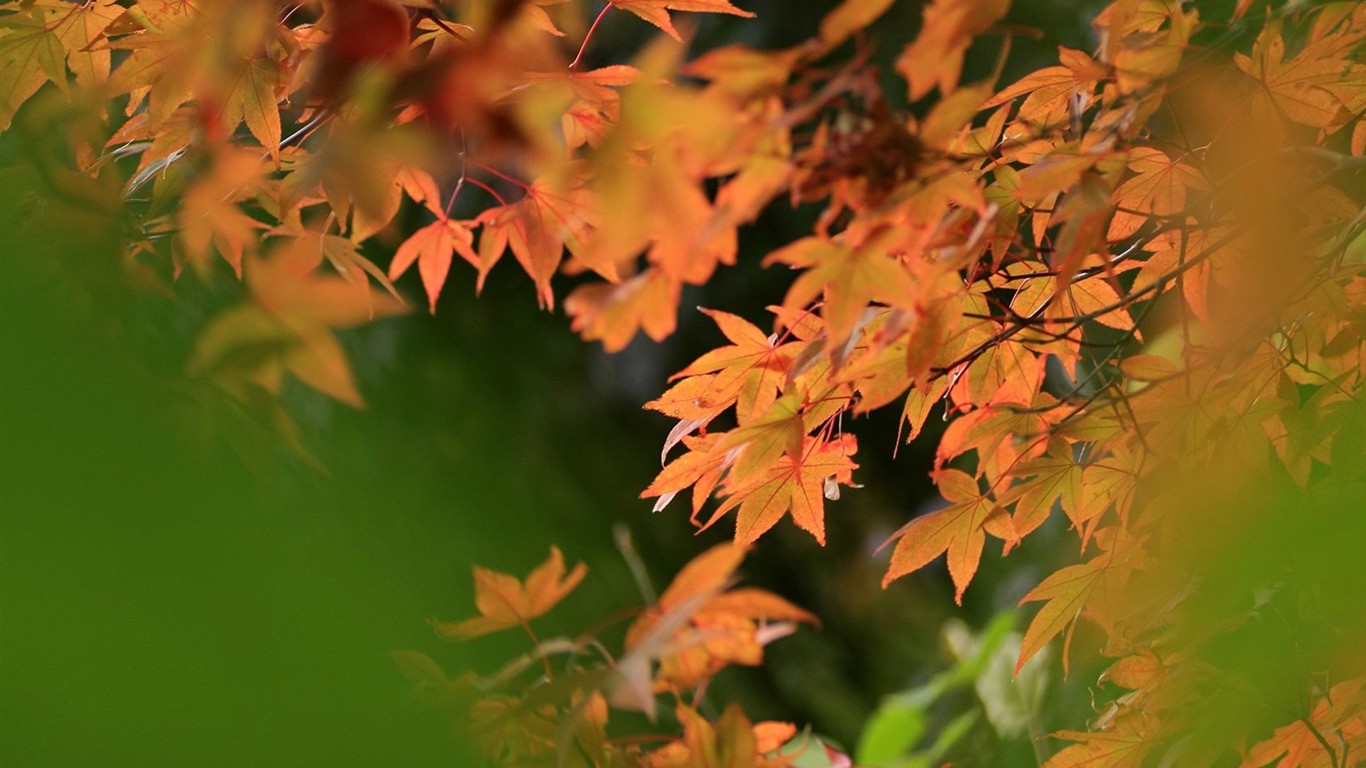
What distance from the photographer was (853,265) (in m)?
0.44

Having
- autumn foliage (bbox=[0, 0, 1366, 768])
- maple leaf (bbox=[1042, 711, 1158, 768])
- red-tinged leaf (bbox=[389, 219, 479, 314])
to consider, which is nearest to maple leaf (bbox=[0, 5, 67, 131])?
autumn foliage (bbox=[0, 0, 1366, 768])

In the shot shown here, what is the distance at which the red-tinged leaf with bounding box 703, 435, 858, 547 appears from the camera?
2.14ft

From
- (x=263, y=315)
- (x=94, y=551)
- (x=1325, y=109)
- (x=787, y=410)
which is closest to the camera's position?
(x=94, y=551)

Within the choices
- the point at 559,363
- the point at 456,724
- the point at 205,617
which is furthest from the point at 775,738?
the point at 559,363

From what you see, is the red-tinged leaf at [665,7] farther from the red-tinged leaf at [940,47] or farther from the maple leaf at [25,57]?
the maple leaf at [25,57]

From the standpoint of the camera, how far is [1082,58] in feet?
2.05

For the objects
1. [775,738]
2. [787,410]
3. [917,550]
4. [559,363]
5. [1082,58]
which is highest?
[1082,58]

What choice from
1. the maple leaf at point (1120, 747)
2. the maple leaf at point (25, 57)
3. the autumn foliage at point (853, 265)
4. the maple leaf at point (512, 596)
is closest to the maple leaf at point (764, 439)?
the autumn foliage at point (853, 265)

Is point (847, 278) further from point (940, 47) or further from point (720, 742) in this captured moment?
point (720, 742)

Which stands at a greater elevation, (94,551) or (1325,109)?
(94,551)

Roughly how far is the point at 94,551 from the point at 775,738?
0.50m

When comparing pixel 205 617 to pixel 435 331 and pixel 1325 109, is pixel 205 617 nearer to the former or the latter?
pixel 1325 109

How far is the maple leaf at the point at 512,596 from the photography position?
22.2 inches

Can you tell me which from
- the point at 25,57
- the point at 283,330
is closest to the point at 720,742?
the point at 283,330
